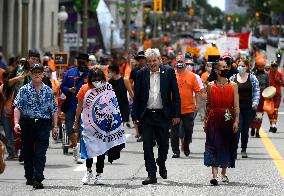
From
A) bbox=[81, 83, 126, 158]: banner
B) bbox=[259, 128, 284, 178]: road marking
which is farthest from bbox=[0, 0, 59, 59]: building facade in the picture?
bbox=[81, 83, 126, 158]: banner

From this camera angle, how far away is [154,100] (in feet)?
49.7

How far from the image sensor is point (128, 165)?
18.1 meters

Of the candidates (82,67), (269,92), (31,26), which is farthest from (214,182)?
(31,26)

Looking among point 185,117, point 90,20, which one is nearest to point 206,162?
point 185,117

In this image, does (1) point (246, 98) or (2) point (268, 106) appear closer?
(1) point (246, 98)

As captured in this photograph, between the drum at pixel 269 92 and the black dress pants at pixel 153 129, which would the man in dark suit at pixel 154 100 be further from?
the drum at pixel 269 92

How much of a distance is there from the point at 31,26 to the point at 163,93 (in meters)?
45.1

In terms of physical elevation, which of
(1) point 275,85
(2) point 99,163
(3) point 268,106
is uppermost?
(1) point 275,85

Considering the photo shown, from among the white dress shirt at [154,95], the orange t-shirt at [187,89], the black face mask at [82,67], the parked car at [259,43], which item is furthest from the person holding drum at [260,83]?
the parked car at [259,43]

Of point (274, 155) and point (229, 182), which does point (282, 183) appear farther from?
point (274, 155)

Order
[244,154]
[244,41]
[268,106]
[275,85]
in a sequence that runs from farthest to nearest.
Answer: [244,41]
[275,85]
[268,106]
[244,154]

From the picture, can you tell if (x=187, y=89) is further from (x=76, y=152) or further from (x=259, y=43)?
(x=259, y=43)

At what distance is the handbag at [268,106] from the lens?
26.5 metres

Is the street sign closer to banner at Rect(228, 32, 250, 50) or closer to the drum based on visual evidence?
the drum
